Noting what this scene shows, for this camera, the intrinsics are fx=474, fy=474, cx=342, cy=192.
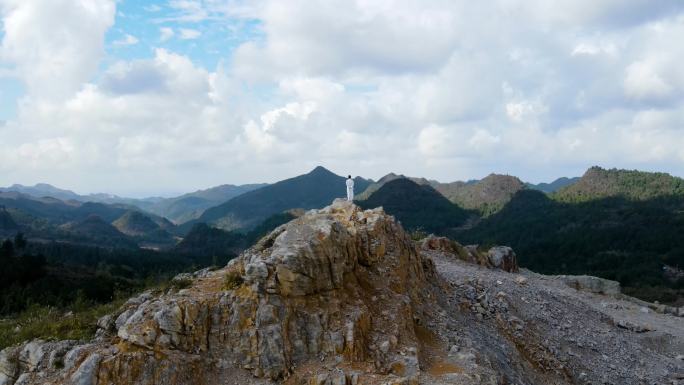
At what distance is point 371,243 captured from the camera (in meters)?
Result: 16.2

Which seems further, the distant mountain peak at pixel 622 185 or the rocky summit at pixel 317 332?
the distant mountain peak at pixel 622 185

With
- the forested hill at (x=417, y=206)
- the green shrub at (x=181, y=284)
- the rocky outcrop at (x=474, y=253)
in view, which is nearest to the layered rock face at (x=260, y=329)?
the green shrub at (x=181, y=284)

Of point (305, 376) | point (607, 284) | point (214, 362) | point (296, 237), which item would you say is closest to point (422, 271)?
point (296, 237)

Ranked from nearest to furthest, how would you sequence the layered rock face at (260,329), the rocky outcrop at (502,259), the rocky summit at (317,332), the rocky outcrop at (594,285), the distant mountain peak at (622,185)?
1. the layered rock face at (260,329)
2. the rocky summit at (317,332)
3. the rocky outcrop at (502,259)
4. the rocky outcrop at (594,285)
5. the distant mountain peak at (622,185)

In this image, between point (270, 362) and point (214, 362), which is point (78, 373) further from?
point (270, 362)

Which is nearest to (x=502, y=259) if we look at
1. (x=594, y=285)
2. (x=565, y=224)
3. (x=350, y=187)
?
(x=594, y=285)

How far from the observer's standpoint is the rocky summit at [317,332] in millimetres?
12016

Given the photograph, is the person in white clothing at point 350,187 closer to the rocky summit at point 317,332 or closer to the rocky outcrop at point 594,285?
the rocky summit at point 317,332

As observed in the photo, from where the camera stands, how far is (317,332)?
506 inches

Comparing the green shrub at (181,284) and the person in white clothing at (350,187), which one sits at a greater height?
the person in white clothing at (350,187)

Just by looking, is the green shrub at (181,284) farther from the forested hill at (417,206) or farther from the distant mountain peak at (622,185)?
the distant mountain peak at (622,185)

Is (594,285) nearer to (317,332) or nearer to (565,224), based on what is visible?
(317,332)

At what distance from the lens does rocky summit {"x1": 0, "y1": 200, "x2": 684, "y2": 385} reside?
12.0m

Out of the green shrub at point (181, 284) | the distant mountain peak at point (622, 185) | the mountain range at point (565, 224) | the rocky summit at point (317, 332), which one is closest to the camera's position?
the rocky summit at point (317, 332)
